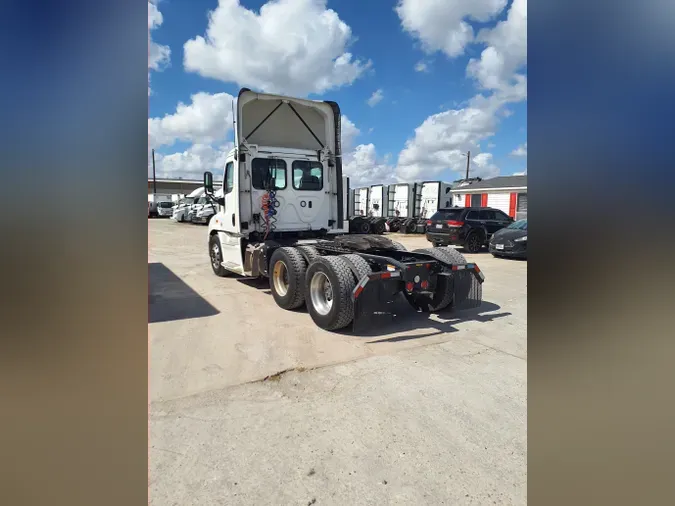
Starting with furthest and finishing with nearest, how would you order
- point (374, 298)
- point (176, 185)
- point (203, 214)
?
point (176, 185) < point (203, 214) < point (374, 298)

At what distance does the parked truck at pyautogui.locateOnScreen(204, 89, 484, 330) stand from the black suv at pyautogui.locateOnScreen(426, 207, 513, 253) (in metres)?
7.73

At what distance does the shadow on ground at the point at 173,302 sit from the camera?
672 cm

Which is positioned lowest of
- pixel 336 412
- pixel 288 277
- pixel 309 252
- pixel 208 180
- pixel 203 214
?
pixel 336 412

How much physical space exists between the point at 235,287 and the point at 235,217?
1.59m

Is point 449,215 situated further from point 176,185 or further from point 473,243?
point 176,185

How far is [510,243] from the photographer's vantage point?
13969 millimetres

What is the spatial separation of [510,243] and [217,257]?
9301mm

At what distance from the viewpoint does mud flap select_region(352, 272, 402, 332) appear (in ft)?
18.1

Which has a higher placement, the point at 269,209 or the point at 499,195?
the point at 499,195

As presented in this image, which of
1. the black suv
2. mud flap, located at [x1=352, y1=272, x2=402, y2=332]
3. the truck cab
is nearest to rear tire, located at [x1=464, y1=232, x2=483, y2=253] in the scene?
the black suv

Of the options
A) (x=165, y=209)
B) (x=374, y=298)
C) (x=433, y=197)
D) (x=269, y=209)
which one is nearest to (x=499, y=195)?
(x=433, y=197)

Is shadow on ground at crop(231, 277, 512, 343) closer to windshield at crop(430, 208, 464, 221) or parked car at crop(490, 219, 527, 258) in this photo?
parked car at crop(490, 219, 527, 258)
